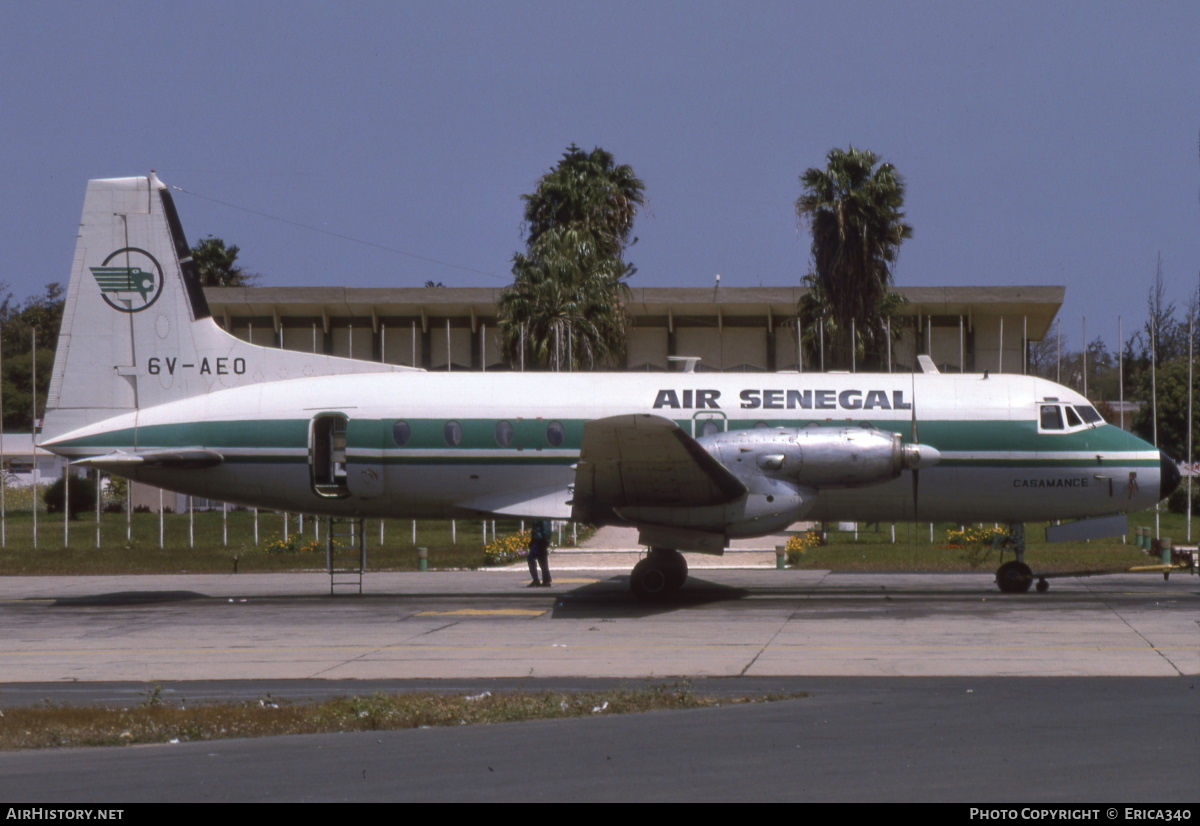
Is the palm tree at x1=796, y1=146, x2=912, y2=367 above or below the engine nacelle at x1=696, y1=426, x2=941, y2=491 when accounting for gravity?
above

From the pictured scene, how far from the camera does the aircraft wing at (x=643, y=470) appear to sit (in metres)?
17.0

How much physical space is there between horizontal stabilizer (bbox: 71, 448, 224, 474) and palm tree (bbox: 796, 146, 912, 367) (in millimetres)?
25258

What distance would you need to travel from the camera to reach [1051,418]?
20.3 m

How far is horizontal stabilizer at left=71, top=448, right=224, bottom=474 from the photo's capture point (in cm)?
2052

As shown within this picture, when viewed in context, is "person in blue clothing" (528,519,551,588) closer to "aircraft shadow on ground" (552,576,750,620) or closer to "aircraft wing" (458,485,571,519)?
"aircraft shadow on ground" (552,576,750,620)

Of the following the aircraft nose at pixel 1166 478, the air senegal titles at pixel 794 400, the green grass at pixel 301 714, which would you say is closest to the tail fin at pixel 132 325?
the air senegal titles at pixel 794 400

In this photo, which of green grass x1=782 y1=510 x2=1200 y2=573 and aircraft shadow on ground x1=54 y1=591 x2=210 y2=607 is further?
green grass x1=782 y1=510 x2=1200 y2=573

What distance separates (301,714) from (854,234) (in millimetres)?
33995

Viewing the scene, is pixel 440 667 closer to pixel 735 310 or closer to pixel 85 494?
pixel 735 310

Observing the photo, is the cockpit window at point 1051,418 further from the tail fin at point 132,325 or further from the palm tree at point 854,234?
the palm tree at point 854,234

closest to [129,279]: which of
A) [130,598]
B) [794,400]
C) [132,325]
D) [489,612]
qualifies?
[132,325]

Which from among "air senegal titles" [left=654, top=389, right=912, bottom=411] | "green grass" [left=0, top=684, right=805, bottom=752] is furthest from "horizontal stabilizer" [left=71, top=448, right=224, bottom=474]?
"green grass" [left=0, top=684, right=805, bottom=752]

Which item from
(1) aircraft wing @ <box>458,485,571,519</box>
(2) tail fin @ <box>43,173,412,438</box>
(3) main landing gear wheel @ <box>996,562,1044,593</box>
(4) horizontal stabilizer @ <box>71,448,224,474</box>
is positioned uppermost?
(2) tail fin @ <box>43,173,412,438</box>
